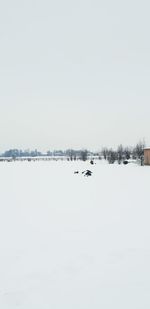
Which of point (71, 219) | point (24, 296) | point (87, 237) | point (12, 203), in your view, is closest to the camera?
point (24, 296)

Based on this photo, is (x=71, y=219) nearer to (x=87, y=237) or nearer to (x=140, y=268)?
(x=87, y=237)

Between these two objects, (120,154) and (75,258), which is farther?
(120,154)

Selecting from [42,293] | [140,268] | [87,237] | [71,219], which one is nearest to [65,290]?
[42,293]

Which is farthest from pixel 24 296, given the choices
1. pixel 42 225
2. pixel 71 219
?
pixel 71 219

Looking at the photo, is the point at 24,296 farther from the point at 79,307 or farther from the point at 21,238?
the point at 21,238

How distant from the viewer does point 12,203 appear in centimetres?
1478

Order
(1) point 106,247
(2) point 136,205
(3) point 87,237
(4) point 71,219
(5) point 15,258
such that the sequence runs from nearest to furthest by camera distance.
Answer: (5) point 15,258, (1) point 106,247, (3) point 87,237, (4) point 71,219, (2) point 136,205

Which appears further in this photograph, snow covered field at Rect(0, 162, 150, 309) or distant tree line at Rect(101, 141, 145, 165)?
distant tree line at Rect(101, 141, 145, 165)

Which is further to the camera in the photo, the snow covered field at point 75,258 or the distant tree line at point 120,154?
the distant tree line at point 120,154

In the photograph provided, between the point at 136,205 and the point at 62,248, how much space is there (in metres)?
6.46

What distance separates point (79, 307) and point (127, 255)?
2519mm

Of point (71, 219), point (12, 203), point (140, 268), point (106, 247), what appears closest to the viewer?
point (140, 268)

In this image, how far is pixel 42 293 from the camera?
526 cm

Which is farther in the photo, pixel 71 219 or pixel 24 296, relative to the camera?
pixel 71 219
